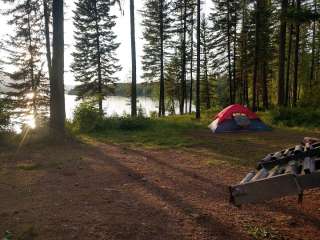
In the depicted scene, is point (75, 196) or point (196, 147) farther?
point (196, 147)

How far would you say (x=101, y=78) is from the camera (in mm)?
29438

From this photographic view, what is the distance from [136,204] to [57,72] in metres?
7.58

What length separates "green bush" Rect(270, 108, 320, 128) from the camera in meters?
15.1

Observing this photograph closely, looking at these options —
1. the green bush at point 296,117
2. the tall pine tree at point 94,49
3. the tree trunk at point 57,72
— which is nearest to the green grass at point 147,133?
the tree trunk at point 57,72

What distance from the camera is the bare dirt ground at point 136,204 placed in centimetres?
417

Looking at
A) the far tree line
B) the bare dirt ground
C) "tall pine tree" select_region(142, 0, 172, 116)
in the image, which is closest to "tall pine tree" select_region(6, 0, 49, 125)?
the far tree line

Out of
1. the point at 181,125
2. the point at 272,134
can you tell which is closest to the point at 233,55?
the point at 181,125

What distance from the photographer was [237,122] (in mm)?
13758

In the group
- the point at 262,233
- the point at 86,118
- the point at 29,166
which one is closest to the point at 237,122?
the point at 86,118

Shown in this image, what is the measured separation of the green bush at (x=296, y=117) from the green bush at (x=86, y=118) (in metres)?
8.72

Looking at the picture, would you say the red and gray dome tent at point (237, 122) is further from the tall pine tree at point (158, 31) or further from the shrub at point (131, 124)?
the tall pine tree at point (158, 31)

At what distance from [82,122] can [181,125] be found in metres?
4.68

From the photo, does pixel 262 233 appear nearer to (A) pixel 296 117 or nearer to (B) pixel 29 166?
(B) pixel 29 166

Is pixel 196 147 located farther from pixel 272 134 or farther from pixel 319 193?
pixel 319 193
